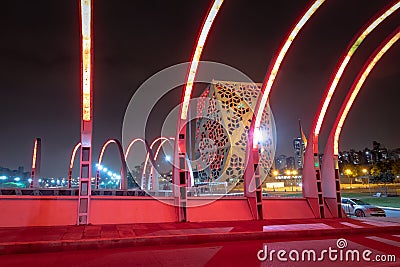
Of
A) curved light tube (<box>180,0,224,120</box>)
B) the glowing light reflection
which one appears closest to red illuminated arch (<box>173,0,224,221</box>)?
curved light tube (<box>180,0,224,120</box>)

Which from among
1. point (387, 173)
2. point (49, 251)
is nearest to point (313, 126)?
point (49, 251)

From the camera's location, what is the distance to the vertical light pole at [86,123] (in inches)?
408

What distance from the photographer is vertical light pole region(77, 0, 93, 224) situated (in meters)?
10.4

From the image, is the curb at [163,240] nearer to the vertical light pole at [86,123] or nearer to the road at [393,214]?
the vertical light pole at [86,123]

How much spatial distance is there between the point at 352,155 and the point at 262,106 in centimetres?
12693

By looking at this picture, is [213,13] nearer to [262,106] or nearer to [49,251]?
[262,106]

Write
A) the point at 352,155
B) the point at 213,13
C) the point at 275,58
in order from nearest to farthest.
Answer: the point at 213,13 → the point at 275,58 → the point at 352,155

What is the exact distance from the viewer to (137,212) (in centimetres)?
1196

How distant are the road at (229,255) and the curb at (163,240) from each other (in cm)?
25

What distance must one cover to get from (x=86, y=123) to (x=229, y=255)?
6.97 meters

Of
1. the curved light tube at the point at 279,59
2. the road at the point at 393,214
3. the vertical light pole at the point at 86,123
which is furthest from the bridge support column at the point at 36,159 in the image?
the road at the point at 393,214
